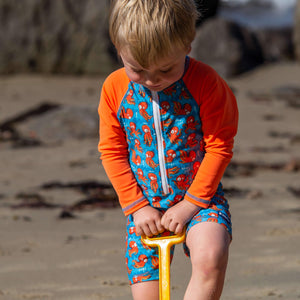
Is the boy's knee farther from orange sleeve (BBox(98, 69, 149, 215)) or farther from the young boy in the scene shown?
orange sleeve (BBox(98, 69, 149, 215))

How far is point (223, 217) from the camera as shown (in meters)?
2.08

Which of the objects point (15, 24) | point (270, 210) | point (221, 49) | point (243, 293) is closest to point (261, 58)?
point (221, 49)

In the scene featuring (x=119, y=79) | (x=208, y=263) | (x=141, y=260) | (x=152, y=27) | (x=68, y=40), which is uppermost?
(x=152, y=27)

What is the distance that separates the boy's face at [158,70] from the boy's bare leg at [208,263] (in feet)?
1.68

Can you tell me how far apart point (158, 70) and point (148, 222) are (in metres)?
0.54

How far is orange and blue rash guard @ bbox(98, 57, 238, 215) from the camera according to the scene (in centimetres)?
207

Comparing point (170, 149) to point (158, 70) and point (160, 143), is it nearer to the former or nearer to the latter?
point (160, 143)

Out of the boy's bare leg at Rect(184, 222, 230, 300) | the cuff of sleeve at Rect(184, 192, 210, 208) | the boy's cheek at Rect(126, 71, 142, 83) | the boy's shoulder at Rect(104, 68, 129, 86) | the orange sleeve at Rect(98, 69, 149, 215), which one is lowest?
the boy's bare leg at Rect(184, 222, 230, 300)

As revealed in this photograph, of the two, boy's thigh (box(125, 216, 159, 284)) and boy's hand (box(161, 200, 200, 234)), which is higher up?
boy's hand (box(161, 200, 200, 234))

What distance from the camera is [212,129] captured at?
207cm

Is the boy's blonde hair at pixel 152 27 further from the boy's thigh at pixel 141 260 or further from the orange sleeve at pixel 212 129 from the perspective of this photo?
the boy's thigh at pixel 141 260

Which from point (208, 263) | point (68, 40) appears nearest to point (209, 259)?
point (208, 263)

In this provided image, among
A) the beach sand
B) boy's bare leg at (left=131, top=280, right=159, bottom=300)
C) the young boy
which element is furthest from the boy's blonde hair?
the beach sand

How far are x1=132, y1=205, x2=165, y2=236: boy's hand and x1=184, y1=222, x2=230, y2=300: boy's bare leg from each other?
16cm
